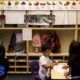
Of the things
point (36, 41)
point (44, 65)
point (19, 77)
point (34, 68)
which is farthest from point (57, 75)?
point (36, 41)

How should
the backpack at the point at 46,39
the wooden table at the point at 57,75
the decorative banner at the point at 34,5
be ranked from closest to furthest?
the wooden table at the point at 57,75 < the decorative banner at the point at 34,5 < the backpack at the point at 46,39

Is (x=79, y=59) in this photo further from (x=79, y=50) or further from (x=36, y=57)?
(x=36, y=57)

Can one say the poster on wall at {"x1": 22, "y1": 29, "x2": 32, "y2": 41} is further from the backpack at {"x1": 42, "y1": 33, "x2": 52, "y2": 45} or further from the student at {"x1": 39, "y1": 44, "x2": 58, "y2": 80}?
the student at {"x1": 39, "y1": 44, "x2": 58, "y2": 80}

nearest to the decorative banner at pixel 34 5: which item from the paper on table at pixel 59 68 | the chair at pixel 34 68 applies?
the chair at pixel 34 68

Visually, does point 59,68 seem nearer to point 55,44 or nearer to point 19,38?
point 55,44

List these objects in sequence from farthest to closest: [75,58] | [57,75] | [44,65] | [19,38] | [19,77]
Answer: [19,38] < [19,77] < [44,65] < [57,75] < [75,58]

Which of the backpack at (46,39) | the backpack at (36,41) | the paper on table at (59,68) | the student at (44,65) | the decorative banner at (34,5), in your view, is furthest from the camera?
the backpack at (36,41)

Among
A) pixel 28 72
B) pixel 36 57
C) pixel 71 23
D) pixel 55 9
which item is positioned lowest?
pixel 28 72

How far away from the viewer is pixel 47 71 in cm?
377

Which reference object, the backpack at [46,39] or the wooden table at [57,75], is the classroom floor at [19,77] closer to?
the backpack at [46,39]

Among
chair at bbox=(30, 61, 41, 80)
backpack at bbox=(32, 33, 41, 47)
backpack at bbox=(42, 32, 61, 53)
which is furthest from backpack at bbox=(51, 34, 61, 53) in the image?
chair at bbox=(30, 61, 41, 80)

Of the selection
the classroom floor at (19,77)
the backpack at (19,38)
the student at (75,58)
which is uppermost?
the backpack at (19,38)

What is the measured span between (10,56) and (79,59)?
2.91m

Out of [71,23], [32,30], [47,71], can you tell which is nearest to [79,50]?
[47,71]
